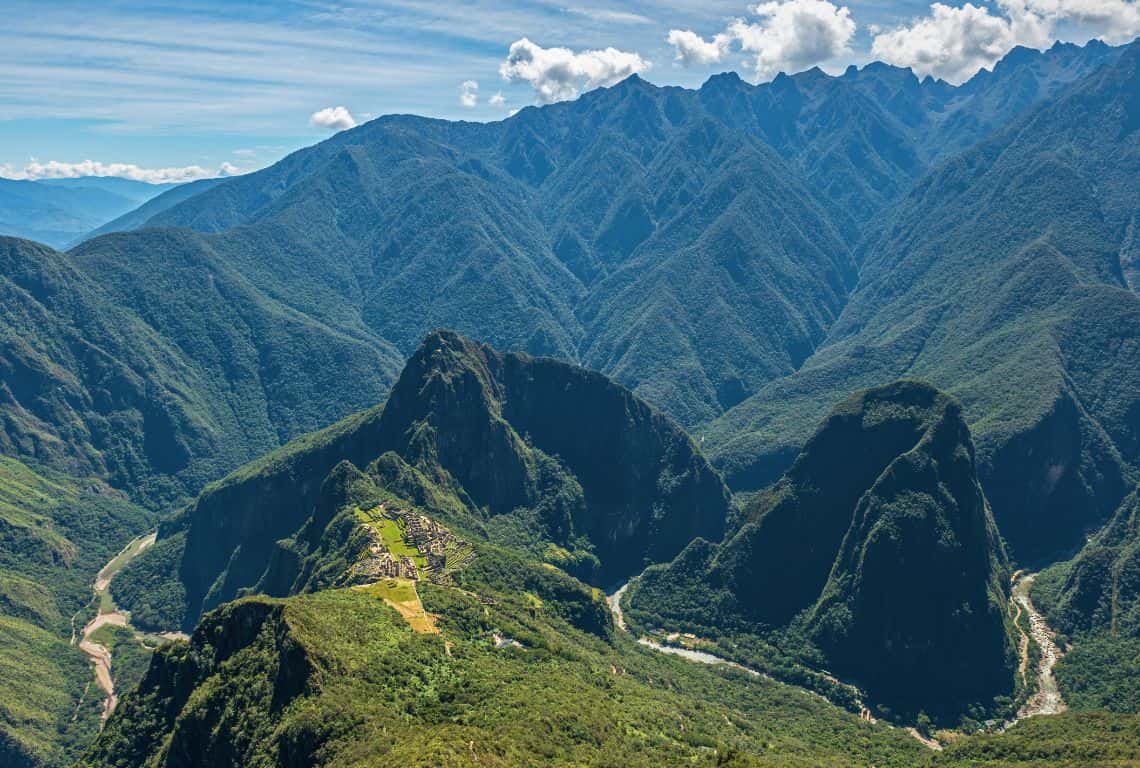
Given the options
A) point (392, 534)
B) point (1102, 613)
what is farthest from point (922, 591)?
point (392, 534)


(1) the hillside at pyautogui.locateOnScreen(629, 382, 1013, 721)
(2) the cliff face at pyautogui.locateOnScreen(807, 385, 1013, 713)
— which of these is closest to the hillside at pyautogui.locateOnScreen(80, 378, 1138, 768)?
(2) the cliff face at pyautogui.locateOnScreen(807, 385, 1013, 713)

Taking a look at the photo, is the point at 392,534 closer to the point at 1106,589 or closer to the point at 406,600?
the point at 406,600

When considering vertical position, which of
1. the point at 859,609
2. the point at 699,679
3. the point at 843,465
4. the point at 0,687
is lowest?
the point at 0,687

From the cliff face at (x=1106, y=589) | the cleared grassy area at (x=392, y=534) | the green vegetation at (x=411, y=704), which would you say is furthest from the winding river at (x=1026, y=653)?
the cleared grassy area at (x=392, y=534)

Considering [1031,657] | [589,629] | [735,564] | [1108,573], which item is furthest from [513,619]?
[1108,573]

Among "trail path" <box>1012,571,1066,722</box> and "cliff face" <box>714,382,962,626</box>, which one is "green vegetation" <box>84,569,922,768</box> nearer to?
"trail path" <box>1012,571,1066,722</box>

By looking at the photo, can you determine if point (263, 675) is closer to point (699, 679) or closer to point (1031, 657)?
point (699, 679)
